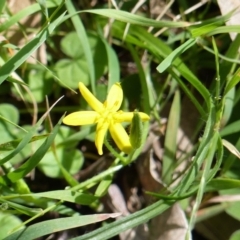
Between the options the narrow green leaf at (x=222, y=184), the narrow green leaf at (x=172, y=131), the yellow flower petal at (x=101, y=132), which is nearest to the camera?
the yellow flower petal at (x=101, y=132)

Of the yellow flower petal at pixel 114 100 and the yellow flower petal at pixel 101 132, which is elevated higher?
the yellow flower petal at pixel 114 100

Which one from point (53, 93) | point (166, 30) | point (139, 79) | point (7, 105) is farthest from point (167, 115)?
point (7, 105)

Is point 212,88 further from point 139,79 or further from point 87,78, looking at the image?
point 87,78

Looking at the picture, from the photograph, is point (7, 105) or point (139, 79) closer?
point (7, 105)

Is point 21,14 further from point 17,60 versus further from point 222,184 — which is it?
point 222,184

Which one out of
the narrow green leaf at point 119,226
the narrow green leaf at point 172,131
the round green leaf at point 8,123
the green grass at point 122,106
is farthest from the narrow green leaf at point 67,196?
the narrow green leaf at point 172,131

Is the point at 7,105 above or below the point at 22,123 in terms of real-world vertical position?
above

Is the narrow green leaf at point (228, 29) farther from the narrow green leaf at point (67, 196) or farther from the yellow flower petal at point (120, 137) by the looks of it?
the narrow green leaf at point (67, 196)

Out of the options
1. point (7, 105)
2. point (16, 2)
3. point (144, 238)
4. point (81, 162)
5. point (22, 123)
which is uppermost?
point (16, 2)
